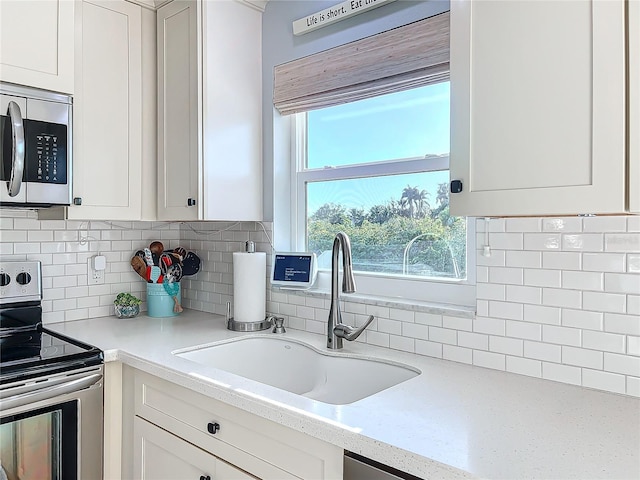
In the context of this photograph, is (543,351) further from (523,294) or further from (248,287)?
(248,287)

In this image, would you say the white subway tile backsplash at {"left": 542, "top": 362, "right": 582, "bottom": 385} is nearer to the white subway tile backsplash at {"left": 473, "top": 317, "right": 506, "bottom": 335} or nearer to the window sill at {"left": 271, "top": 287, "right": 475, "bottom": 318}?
the white subway tile backsplash at {"left": 473, "top": 317, "right": 506, "bottom": 335}

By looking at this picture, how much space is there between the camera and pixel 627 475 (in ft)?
2.82

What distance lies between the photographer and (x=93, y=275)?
238 centimetres

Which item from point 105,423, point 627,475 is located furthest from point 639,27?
point 105,423

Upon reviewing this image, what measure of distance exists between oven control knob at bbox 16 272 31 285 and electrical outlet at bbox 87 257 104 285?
30 cm

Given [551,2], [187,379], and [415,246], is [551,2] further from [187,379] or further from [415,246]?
[187,379]

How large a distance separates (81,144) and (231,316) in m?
1.01

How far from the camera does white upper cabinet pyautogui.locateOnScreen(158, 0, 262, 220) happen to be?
2.06 meters

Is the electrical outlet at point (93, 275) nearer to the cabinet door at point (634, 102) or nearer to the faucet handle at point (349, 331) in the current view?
the faucet handle at point (349, 331)

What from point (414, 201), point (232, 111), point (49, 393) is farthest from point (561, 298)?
point (49, 393)

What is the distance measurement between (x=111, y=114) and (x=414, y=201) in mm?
1403

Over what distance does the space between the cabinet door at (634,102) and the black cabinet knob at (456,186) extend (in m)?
0.39

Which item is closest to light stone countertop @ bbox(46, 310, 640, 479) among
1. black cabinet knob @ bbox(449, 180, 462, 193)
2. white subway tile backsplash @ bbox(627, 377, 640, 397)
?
white subway tile backsplash @ bbox(627, 377, 640, 397)

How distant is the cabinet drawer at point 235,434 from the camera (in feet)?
3.80
